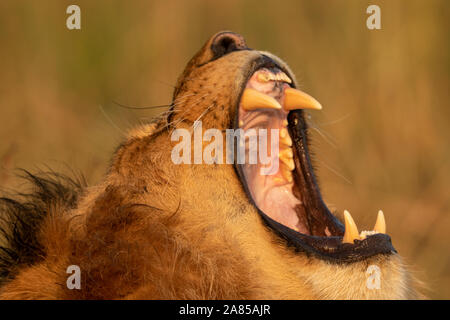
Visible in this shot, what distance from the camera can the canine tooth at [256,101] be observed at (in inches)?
111

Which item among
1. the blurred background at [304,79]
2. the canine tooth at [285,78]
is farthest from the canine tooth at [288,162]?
the blurred background at [304,79]

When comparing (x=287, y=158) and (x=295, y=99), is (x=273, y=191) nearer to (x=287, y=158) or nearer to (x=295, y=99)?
(x=287, y=158)

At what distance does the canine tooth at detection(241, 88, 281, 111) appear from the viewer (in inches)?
111

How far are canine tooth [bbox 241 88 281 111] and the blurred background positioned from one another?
2.37 metres

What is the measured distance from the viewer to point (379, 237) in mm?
2588

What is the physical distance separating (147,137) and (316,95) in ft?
10.8

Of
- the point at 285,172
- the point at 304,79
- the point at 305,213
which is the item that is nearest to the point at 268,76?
the point at 285,172

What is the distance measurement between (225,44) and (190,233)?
77 centimetres

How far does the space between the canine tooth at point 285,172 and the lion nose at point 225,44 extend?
1.82 feet

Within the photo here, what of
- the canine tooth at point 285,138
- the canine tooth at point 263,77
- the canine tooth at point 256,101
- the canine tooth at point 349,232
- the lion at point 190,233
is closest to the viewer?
the lion at point 190,233

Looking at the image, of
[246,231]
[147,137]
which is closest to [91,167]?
[147,137]

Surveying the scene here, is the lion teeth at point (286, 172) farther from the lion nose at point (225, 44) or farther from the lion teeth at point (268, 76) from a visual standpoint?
the lion nose at point (225, 44)
